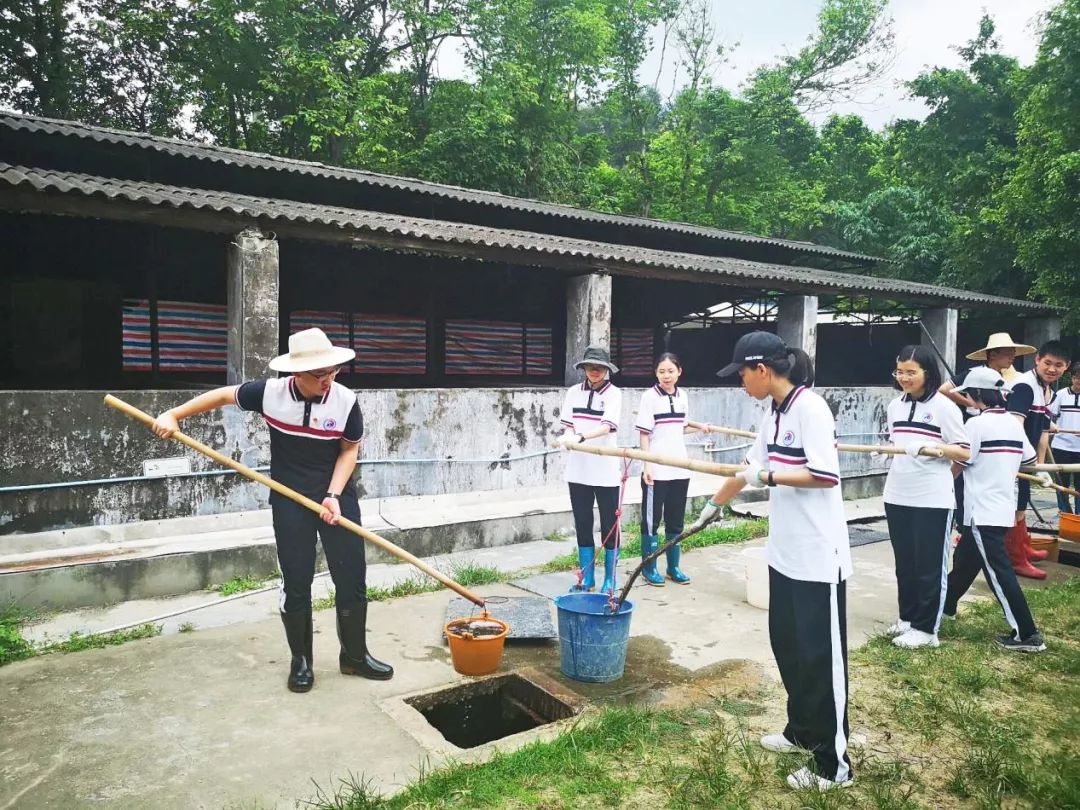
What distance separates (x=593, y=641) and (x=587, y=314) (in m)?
5.94

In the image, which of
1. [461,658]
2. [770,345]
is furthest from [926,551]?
[461,658]

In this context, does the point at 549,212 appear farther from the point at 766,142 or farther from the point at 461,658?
the point at 766,142

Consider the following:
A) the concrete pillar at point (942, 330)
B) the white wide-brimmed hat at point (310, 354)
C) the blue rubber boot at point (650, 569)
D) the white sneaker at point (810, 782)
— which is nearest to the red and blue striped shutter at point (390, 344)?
the blue rubber boot at point (650, 569)

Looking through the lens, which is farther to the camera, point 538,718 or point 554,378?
point 554,378

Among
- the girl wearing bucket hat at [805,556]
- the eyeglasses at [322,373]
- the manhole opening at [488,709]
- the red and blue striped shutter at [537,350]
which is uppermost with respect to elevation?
the red and blue striped shutter at [537,350]

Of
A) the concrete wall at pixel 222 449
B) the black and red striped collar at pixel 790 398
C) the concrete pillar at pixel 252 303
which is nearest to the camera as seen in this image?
the black and red striped collar at pixel 790 398

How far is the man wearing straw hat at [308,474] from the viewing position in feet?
12.9

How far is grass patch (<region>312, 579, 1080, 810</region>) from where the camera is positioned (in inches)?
117

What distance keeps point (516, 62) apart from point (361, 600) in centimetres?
2183

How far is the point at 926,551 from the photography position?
471 cm

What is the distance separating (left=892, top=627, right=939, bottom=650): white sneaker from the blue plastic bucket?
6.45 ft

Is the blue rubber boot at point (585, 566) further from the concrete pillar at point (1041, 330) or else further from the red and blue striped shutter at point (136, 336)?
the concrete pillar at point (1041, 330)

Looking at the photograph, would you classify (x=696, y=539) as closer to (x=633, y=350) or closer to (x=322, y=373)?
(x=322, y=373)

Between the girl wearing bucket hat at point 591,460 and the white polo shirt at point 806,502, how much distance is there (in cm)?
246
